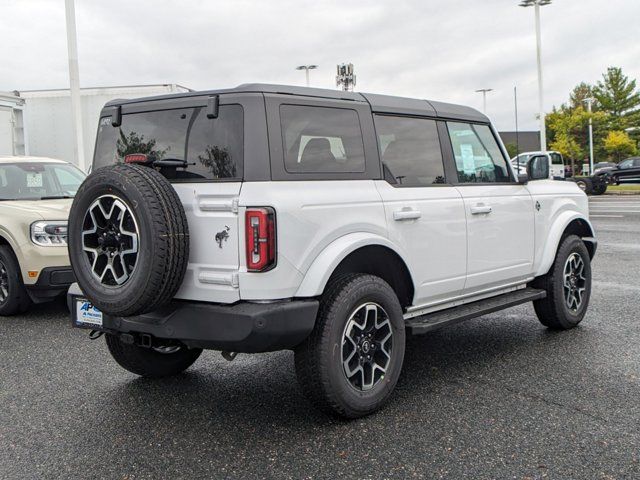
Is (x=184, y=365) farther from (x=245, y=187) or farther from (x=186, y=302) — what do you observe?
(x=245, y=187)

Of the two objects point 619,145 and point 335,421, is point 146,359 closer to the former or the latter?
point 335,421

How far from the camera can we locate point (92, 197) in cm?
355

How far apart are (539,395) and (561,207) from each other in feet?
7.09

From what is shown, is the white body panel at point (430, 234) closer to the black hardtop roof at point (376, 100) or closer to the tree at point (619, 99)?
the black hardtop roof at point (376, 100)

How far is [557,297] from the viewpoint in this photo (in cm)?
555

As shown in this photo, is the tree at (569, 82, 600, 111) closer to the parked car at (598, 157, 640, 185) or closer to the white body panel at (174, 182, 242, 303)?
the parked car at (598, 157, 640, 185)

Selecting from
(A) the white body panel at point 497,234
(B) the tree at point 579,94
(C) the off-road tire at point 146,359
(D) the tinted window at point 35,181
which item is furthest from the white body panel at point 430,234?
(B) the tree at point 579,94

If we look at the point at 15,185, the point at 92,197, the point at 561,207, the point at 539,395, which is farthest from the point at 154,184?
the point at 15,185

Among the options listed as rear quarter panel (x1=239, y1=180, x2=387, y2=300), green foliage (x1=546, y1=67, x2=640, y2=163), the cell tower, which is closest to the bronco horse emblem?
rear quarter panel (x1=239, y1=180, x2=387, y2=300)

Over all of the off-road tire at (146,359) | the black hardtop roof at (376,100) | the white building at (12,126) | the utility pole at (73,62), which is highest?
the utility pole at (73,62)

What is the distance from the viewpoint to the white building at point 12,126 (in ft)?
41.3

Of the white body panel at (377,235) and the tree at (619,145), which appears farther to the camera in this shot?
the tree at (619,145)

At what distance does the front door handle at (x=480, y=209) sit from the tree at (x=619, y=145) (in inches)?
2326

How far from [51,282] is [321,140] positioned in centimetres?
392
